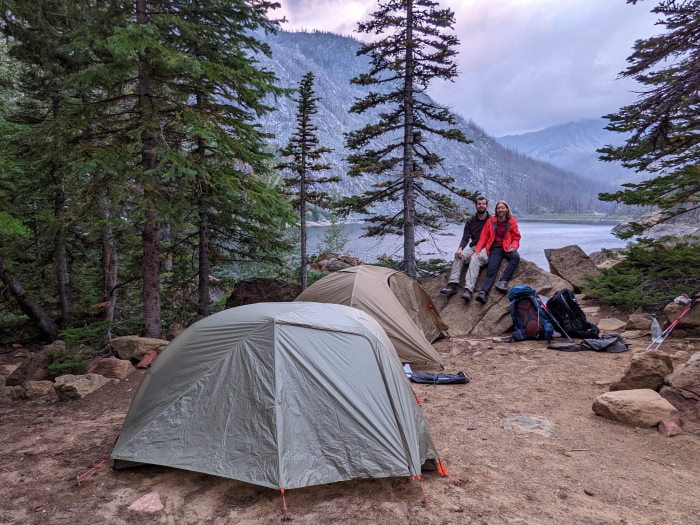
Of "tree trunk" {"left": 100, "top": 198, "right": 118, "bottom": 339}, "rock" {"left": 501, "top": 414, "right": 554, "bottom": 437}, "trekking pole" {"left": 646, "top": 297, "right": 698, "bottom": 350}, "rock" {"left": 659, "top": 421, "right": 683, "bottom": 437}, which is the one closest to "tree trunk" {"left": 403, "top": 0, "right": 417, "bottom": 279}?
"trekking pole" {"left": 646, "top": 297, "right": 698, "bottom": 350}

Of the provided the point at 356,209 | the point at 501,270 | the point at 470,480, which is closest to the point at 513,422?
the point at 470,480

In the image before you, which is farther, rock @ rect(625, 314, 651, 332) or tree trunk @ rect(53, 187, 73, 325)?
tree trunk @ rect(53, 187, 73, 325)

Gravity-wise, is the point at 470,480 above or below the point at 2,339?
above

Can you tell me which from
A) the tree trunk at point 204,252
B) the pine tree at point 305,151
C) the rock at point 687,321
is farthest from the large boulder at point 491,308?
the pine tree at point 305,151

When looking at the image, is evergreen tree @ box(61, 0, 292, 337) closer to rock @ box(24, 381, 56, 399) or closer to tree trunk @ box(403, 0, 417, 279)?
rock @ box(24, 381, 56, 399)

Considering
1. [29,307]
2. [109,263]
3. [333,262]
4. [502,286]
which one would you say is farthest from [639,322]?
[333,262]

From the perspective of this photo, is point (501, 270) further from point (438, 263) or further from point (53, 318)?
point (53, 318)

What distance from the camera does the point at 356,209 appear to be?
46.4 ft

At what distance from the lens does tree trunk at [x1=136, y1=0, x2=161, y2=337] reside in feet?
24.5

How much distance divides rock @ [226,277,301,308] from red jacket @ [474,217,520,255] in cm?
602

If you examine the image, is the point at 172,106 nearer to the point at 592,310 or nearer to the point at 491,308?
the point at 491,308

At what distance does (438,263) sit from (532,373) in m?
9.51

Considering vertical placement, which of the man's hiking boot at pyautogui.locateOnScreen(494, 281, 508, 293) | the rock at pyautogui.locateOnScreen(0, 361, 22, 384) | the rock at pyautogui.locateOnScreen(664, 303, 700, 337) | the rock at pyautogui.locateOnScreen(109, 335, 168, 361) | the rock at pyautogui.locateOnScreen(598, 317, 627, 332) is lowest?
the rock at pyautogui.locateOnScreen(0, 361, 22, 384)

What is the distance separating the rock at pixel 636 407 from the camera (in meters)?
4.94
